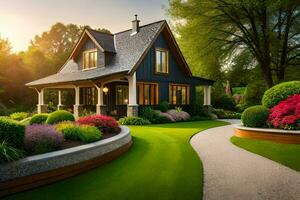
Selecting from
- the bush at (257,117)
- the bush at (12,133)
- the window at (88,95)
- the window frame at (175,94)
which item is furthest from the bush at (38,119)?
the window frame at (175,94)

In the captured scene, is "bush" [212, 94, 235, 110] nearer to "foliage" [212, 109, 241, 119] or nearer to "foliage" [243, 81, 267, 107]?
"foliage" [243, 81, 267, 107]

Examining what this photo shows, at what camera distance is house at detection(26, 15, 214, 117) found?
2067 cm

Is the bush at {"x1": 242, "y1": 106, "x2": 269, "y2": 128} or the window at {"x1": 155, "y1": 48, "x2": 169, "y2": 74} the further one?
the window at {"x1": 155, "y1": 48, "x2": 169, "y2": 74}

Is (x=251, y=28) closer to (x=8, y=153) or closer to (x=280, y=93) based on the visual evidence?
(x=280, y=93)

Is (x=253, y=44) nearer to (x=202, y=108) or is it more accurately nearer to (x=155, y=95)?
(x=202, y=108)

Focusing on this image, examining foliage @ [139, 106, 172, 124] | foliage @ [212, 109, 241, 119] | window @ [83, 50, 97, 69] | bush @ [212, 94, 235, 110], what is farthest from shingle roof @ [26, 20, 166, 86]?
bush @ [212, 94, 235, 110]

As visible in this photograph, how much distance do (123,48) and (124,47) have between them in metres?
0.12

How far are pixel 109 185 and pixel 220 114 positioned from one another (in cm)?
2182

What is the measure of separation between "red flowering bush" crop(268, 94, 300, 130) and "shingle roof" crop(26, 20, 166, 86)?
10.5m

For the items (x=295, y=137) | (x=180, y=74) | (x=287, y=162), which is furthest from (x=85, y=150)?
(x=180, y=74)

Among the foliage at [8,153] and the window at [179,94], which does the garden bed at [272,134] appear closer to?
the foliage at [8,153]

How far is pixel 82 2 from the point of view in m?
15.0

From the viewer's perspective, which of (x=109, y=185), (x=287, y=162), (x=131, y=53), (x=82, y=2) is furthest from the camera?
(x=131, y=53)

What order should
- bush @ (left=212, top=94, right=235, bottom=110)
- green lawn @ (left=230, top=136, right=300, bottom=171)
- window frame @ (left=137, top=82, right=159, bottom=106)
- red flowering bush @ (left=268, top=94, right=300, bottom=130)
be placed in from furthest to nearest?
bush @ (left=212, top=94, right=235, bottom=110) < window frame @ (left=137, top=82, right=159, bottom=106) < red flowering bush @ (left=268, top=94, right=300, bottom=130) < green lawn @ (left=230, top=136, right=300, bottom=171)
